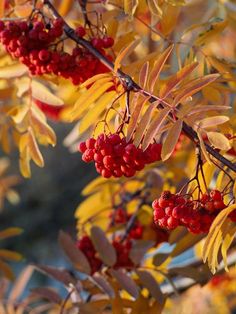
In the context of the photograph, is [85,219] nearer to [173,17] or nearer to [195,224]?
[173,17]

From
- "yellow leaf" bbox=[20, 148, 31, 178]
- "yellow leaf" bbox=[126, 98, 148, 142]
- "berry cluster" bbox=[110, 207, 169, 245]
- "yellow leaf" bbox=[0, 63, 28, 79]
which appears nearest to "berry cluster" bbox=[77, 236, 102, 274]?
"berry cluster" bbox=[110, 207, 169, 245]

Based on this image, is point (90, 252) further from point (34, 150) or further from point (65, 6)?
point (65, 6)

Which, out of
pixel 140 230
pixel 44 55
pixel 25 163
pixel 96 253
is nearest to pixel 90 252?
pixel 96 253

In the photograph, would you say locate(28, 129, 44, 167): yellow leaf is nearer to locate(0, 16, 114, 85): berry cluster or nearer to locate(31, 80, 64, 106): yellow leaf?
locate(31, 80, 64, 106): yellow leaf

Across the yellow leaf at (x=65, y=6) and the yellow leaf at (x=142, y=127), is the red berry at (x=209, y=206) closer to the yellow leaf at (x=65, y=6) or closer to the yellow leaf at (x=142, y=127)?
the yellow leaf at (x=142, y=127)

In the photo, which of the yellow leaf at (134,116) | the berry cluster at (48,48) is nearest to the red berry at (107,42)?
the berry cluster at (48,48)
